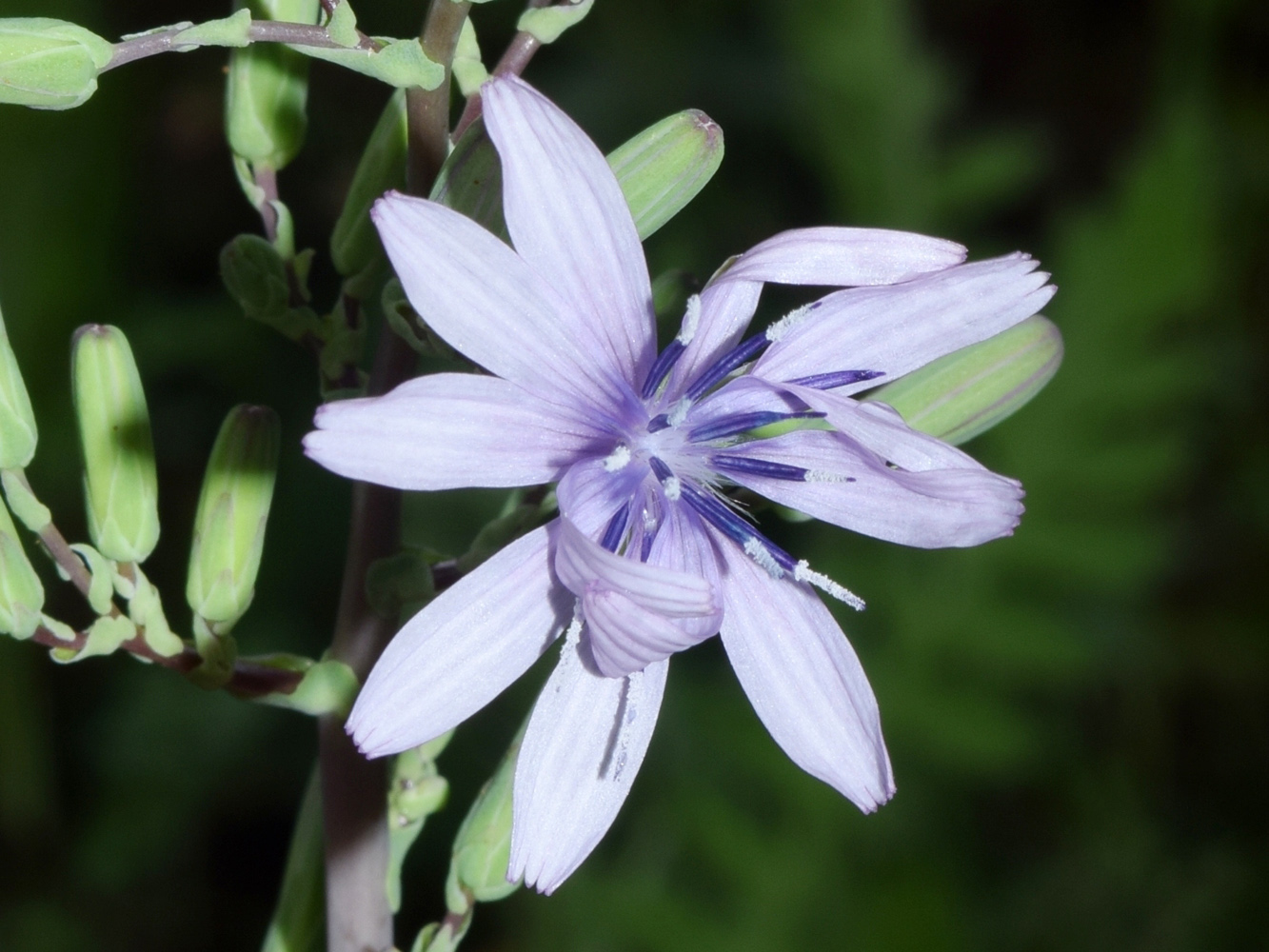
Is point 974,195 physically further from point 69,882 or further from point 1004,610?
point 69,882

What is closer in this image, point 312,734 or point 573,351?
point 573,351

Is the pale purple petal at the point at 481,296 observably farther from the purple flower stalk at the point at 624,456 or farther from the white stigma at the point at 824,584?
the white stigma at the point at 824,584

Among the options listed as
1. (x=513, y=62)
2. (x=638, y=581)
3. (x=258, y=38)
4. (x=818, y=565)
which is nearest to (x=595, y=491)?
(x=638, y=581)

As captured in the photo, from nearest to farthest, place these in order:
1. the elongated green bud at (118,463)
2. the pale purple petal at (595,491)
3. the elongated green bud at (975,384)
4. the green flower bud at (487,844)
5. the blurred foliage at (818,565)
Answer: the pale purple petal at (595,491)
the elongated green bud at (118,463)
the green flower bud at (487,844)
the elongated green bud at (975,384)
the blurred foliage at (818,565)

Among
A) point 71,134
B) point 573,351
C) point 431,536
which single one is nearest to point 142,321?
point 71,134

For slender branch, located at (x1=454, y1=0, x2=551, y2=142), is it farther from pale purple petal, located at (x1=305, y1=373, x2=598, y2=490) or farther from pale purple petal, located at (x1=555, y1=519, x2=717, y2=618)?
pale purple petal, located at (x1=555, y1=519, x2=717, y2=618)

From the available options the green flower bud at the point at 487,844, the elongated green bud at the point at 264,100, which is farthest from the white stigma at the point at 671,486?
the elongated green bud at the point at 264,100

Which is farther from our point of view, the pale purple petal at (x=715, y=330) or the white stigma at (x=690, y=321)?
the pale purple petal at (x=715, y=330)

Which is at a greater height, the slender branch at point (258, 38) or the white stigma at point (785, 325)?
the slender branch at point (258, 38)

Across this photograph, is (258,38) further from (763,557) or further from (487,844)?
(487,844)
